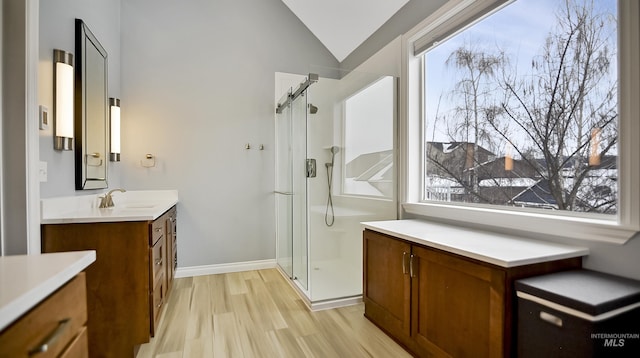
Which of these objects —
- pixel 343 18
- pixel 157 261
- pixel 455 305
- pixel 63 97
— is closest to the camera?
pixel 455 305

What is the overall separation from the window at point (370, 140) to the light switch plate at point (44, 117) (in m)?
2.19

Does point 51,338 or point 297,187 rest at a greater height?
point 297,187

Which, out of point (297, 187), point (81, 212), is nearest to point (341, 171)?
point (297, 187)

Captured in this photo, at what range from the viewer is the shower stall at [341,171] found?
290 centimetres

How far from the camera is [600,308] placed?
3.59ft

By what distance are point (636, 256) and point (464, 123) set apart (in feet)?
4.29

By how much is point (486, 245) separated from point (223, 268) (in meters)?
2.95

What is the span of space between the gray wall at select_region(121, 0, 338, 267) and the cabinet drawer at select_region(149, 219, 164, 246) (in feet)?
3.92

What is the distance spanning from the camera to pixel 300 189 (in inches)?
123

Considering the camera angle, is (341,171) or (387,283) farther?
(341,171)

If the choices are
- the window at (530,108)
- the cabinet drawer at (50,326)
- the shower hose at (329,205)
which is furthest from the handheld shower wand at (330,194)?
the cabinet drawer at (50,326)

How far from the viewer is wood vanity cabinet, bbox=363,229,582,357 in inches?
54.4

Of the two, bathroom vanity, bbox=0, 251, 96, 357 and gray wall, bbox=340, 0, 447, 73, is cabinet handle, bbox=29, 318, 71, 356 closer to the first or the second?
bathroom vanity, bbox=0, 251, 96, 357

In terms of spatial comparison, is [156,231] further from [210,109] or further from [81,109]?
[210,109]
